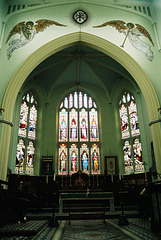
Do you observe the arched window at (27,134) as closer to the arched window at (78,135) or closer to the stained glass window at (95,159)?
the arched window at (78,135)

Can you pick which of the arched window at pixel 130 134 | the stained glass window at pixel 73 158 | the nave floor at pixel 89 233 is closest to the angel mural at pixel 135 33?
the arched window at pixel 130 134

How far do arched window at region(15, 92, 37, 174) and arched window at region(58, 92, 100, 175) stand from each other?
1933 mm

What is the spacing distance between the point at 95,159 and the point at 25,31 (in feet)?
29.5

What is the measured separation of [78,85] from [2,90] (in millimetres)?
7872

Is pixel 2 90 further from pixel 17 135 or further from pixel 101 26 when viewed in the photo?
pixel 101 26

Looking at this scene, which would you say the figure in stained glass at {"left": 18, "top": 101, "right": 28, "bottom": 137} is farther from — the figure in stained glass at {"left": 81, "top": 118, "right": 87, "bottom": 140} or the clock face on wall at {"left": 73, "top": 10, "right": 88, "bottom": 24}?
the clock face on wall at {"left": 73, "top": 10, "right": 88, "bottom": 24}

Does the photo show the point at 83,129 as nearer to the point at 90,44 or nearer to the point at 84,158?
the point at 84,158

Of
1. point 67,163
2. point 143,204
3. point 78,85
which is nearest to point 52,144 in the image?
point 67,163

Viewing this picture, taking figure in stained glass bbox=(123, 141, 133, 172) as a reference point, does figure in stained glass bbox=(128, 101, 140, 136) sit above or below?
above

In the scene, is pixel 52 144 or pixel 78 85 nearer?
pixel 52 144

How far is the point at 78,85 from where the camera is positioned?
1541cm

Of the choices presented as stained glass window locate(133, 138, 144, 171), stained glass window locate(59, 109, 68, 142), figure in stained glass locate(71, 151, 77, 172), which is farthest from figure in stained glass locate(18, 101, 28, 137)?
stained glass window locate(133, 138, 144, 171)

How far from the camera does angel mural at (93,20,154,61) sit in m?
9.64

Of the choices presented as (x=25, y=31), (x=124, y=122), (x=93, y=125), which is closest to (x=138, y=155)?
(x=124, y=122)
